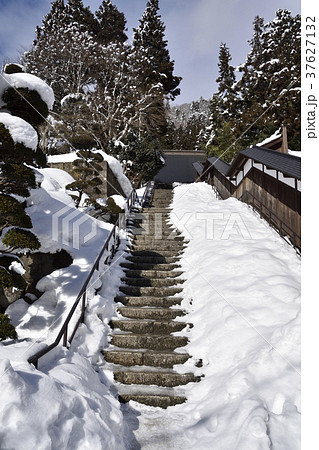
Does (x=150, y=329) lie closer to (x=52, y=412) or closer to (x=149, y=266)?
(x=149, y=266)

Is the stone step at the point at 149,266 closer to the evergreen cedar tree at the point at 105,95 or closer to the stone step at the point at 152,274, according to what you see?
the stone step at the point at 152,274

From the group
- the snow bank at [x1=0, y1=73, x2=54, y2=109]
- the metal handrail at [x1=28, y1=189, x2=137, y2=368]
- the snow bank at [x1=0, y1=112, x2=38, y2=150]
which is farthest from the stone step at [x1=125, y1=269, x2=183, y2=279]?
→ the snow bank at [x1=0, y1=73, x2=54, y2=109]

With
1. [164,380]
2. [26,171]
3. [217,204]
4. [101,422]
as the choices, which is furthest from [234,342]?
[217,204]

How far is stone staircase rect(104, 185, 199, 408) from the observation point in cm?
502

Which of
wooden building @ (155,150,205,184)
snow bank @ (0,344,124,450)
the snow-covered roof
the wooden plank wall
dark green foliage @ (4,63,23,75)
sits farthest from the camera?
wooden building @ (155,150,205,184)

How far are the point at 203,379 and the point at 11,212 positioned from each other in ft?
15.2

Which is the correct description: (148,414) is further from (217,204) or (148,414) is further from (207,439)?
(217,204)

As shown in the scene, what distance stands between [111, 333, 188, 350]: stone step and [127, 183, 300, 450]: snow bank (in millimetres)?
299

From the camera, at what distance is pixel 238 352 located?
5.22m

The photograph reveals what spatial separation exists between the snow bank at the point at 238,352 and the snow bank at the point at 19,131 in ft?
16.4

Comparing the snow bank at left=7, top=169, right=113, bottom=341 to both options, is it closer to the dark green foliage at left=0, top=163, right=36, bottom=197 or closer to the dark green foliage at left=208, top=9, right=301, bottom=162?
the dark green foliage at left=0, top=163, right=36, bottom=197

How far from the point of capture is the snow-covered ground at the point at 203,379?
293 cm

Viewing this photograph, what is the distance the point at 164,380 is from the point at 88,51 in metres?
27.1

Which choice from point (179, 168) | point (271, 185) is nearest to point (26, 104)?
point (271, 185)
